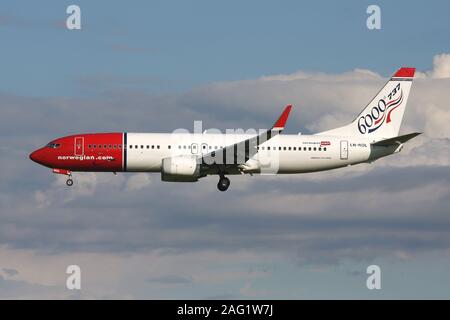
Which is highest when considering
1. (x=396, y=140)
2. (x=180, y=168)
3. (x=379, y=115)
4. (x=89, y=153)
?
(x=379, y=115)

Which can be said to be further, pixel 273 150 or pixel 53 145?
pixel 273 150

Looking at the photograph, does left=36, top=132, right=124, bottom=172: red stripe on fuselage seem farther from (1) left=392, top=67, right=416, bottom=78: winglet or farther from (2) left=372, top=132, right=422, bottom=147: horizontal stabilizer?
(1) left=392, top=67, right=416, bottom=78: winglet

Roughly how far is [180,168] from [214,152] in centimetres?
337

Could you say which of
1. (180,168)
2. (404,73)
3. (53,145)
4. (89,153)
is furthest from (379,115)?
(53,145)

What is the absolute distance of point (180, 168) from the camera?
85562 mm

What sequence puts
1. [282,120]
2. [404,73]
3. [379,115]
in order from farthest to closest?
[404,73] → [379,115] → [282,120]

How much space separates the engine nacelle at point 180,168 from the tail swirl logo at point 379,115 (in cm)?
1665

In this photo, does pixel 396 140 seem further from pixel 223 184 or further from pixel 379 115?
pixel 223 184

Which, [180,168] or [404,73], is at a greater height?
[404,73]

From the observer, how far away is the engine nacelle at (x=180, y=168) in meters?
85.5

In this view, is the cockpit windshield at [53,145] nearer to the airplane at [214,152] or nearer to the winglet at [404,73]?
the airplane at [214,152]

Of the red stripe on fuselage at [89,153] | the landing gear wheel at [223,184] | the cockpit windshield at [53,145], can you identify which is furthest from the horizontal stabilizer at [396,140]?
the cockpit windshield at [53,145]

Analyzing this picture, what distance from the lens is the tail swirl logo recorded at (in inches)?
3723
